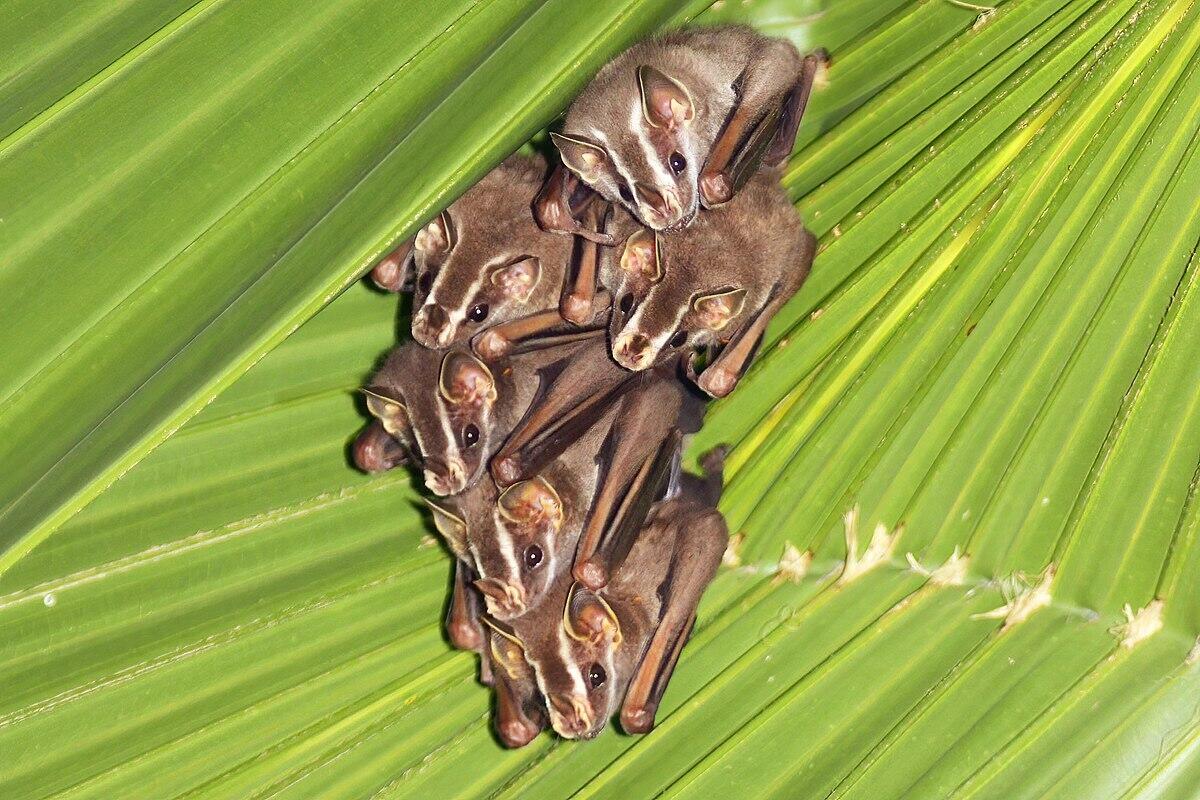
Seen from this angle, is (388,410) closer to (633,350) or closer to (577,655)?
(633,350)

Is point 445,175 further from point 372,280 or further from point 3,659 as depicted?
point 3,659

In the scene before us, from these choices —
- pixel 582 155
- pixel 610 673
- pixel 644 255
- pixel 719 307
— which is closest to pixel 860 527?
pixel 719 307

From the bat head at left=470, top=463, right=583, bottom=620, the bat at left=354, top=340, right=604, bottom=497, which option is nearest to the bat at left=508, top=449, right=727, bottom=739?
the bat head at left=470, top=463, right=583, bottom=620

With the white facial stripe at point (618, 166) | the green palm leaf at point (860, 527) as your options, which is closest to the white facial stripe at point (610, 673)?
the green palm leaf at point (860, 527)

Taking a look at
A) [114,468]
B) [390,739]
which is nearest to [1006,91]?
[114,468]

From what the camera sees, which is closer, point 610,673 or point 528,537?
point 528,537

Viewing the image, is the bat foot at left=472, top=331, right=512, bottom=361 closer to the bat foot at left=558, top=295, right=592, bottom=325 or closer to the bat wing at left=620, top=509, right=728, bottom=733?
the bat foot at left=558, top=295, right=592, bottom=325
